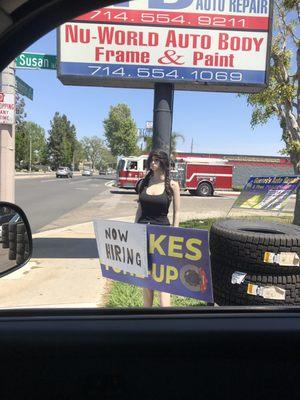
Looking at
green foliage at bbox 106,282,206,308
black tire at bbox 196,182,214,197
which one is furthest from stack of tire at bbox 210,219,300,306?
black tire at bbox 196,182,214,197

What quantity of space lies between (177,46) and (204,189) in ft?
76.0

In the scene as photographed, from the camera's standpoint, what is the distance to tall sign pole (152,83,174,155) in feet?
22.3

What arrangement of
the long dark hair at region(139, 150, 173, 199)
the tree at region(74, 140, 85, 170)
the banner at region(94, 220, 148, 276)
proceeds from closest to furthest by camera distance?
1. the banner at region(94, 220, 148, 276)
2. the long dark hair at region(139, 150, 173, 199)
3. the tree at region(74, 140, 85, 170)

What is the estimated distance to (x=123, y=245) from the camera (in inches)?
158

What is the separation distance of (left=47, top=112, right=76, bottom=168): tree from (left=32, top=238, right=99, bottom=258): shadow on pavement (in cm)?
8889

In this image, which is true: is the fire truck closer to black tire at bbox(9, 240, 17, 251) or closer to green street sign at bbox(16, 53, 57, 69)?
green street sign at bbox(16, 53, 57, 69)

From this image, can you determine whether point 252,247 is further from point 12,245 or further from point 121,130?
point 121,130

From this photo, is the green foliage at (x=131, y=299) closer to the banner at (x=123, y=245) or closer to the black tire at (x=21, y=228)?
the banner at (x=123, y=245)

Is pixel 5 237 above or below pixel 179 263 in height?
above

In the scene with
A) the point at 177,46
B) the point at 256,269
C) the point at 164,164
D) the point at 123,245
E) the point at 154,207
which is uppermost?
the point at 177,46

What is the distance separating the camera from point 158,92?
6887 millimetres

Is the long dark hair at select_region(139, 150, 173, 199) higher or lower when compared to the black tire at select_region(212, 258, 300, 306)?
higher

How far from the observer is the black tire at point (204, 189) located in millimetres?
29500

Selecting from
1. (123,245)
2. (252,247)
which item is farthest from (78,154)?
(252,247)
